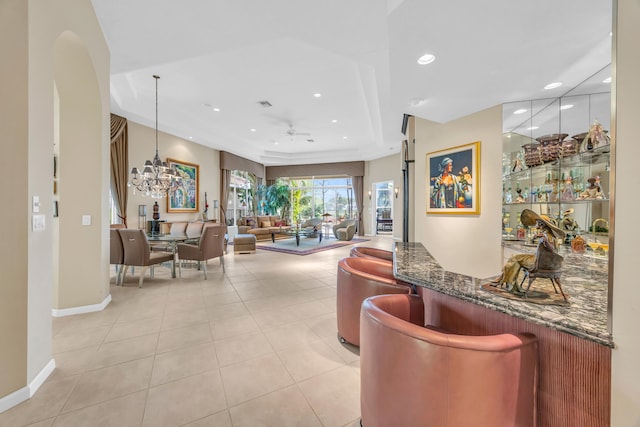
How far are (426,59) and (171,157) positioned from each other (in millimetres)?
7299

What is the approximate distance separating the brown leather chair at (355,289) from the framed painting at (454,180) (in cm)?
195

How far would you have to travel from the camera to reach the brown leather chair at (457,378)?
1.04m

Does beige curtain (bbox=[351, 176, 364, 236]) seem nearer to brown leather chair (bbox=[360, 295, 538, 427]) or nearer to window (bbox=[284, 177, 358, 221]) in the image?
window (bbox=[284, 177, 358, 221])

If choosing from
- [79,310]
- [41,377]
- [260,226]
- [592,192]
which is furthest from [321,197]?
[41,377]

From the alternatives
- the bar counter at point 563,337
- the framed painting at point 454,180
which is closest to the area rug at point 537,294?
the bar counter at point 563,337

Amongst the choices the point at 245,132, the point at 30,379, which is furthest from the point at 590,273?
the point at 245,132

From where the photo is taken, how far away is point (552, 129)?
3127mm

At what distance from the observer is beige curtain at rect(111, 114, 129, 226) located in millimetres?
6004

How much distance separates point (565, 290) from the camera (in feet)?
4.78

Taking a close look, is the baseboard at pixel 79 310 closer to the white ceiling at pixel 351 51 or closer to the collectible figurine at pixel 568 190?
the white ceiling at pixel 351 51
